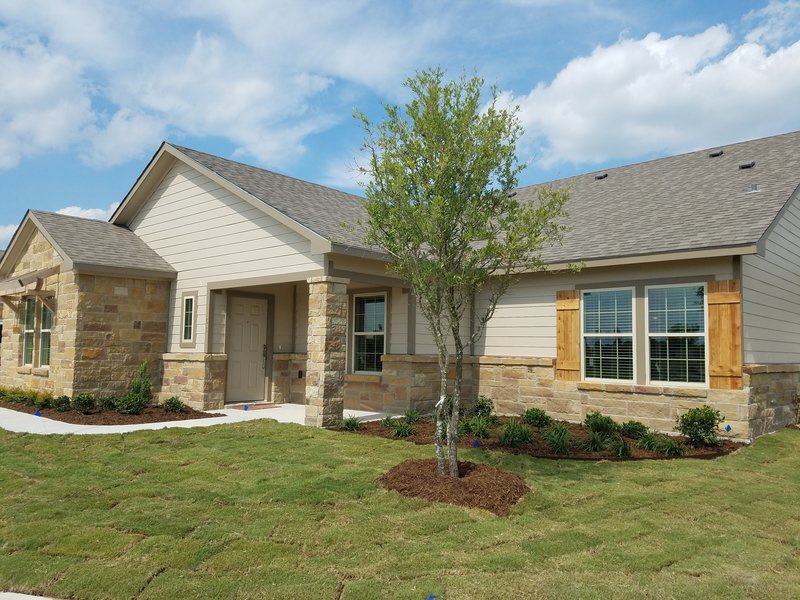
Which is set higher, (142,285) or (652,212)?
(652,212)

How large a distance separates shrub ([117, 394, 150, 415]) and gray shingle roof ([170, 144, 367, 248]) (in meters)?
4.62

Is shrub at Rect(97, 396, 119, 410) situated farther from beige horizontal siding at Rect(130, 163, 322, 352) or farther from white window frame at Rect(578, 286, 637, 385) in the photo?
white window frame at Rect(578, 286, 637, 385)

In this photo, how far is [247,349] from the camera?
44.5ft

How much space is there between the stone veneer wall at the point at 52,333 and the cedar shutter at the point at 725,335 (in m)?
12.0

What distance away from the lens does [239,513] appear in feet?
A: 17.6

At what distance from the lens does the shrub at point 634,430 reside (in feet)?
30.3

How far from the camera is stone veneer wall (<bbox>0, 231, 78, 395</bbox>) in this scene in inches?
487

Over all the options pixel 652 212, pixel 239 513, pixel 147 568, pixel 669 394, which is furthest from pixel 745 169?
pixel 147 568

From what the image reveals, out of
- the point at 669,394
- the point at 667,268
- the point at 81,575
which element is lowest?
the point at 81,575

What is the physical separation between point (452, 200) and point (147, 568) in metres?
4.23

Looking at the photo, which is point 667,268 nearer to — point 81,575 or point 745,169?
point 745,169

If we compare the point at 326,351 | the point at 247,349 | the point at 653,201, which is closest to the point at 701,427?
the point at 653,201

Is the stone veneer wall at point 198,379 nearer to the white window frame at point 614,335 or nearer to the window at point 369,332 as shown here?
the window at point 369,332

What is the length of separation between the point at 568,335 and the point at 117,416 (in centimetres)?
852
